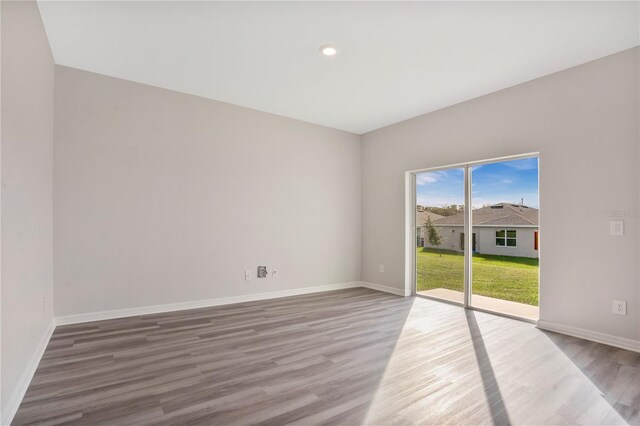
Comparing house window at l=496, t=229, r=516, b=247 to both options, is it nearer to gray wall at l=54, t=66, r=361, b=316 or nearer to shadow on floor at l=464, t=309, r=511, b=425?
shadow on floor at l=464, t=309, r=511, b=425

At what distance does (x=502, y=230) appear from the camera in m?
4.18

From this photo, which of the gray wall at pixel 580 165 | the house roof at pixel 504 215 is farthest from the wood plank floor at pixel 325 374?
the house roof at pixel 504 215

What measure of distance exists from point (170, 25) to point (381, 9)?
5.64 ft

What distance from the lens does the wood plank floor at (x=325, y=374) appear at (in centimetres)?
196

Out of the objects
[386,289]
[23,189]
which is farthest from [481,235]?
[23,189]

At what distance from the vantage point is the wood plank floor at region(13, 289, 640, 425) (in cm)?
196

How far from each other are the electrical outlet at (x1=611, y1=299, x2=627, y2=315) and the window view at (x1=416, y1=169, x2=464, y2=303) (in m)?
1.66

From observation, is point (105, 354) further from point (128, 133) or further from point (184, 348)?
point (128, 133)

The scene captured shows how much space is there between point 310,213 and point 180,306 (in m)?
2.30

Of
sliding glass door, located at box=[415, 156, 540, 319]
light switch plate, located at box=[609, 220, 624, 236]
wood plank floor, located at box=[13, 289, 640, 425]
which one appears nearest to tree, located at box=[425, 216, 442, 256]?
sliding glass door, located at box=[415, 156, 540, 319]

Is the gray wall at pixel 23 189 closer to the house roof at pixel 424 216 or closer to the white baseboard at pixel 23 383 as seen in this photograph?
the white baseboard at pixel 23 383

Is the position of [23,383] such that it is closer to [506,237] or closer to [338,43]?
[338,43]

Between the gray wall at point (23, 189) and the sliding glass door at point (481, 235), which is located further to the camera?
the sliding glass door at point (481, 235)

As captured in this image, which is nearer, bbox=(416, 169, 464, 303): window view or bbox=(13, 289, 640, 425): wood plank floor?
bbox=(13, 289, 640, 425): wood plank floor
